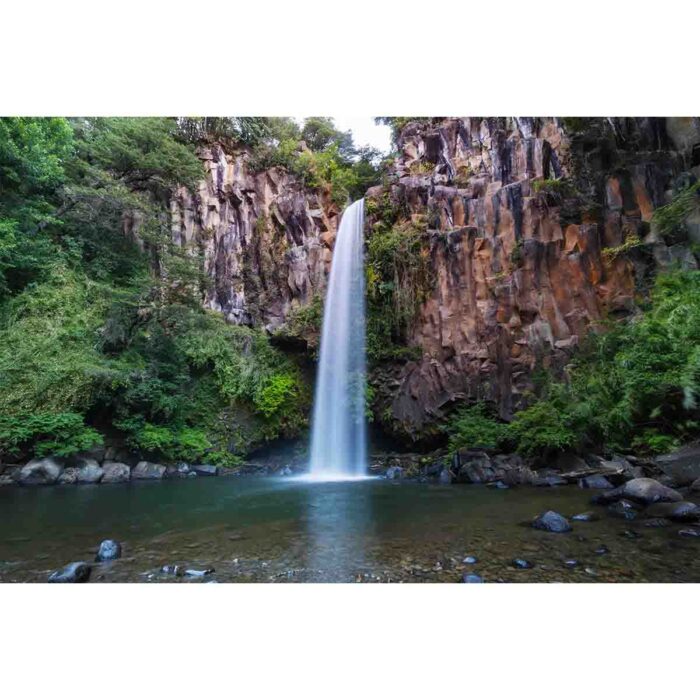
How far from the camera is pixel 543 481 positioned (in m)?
8.73

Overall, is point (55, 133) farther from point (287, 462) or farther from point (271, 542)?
point (271, 542)

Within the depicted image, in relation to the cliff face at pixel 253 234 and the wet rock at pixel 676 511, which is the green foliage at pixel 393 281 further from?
the wet rock at pixel 676 511

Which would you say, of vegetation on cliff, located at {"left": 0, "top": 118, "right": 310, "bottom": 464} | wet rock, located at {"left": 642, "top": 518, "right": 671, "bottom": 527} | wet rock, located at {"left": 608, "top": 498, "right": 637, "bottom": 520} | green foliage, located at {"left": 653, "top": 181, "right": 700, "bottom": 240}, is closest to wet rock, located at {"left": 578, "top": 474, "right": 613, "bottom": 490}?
wet rock, located at {"left": 608, "top": 498, "right": 637, "bottom": 520}

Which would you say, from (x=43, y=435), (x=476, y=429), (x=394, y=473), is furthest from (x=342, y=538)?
(x=43, y=435)

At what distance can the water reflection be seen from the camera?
4195mm

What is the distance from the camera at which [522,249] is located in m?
12.2

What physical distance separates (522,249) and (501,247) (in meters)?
0.74

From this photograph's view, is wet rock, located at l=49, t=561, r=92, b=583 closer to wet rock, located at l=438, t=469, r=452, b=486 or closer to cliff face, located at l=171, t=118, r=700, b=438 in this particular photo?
wet rock, located at l=438, t=469, r=452, b=486

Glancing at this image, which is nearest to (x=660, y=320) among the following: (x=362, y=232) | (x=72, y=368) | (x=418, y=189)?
(x=418, y=189)

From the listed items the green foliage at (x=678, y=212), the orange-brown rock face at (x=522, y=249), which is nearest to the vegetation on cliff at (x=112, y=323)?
the orange-brown rock face at (x=522, y=249)

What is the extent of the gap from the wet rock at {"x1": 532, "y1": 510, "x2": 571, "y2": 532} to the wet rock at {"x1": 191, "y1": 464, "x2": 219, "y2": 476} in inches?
400

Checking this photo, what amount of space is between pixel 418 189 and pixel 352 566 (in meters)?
13.8

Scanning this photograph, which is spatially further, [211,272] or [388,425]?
[211,272]

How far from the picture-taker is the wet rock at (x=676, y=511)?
5.10 meters
